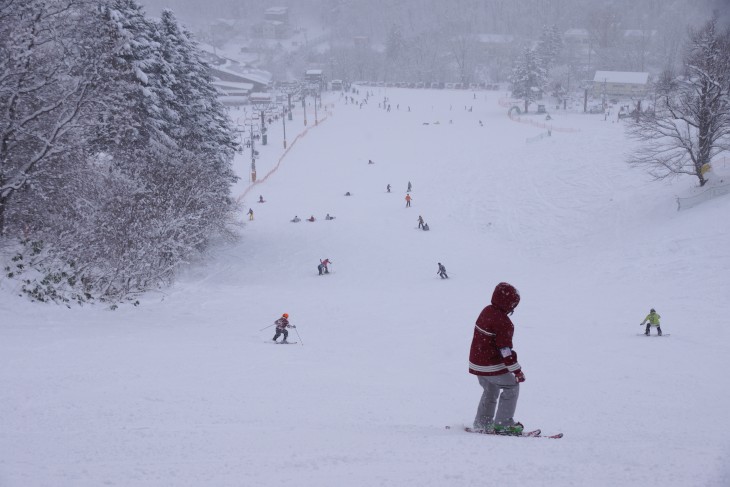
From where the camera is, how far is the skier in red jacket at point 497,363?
5.43 m

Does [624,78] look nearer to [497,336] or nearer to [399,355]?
[399,355]

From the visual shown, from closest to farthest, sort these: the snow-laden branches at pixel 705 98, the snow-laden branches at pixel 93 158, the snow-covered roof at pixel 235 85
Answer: the snow-laden branches at pixel 93 158 < the snow-laden branches at pixel 705 98 < the snow-covered roof at pixel 235 85

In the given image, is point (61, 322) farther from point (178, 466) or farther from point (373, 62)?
point (373, 62)

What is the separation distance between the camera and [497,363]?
18.6 ft

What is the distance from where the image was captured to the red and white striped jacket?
5402mm

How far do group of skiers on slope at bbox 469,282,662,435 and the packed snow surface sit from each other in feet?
1.36

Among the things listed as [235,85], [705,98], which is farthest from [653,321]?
[235,85]

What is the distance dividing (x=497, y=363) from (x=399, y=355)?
321 inches

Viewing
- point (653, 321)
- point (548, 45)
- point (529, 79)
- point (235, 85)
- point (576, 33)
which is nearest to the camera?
point (653, 321)

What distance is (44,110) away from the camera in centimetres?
1426

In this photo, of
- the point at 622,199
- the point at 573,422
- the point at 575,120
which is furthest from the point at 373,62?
the point at 573,422

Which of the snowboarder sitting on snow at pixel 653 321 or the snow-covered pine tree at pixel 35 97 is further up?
the snow-covered pine tree at pixel 35 97

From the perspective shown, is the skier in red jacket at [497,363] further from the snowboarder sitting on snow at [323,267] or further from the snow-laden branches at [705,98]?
the snow-laden branches at [705,98]

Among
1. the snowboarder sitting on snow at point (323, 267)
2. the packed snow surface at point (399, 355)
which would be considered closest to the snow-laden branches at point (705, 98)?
the packed snow surface at point (399, 355)
